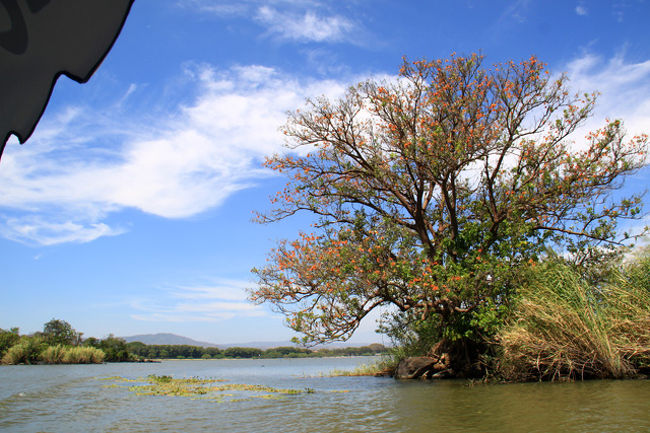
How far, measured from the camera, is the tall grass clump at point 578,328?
1159 centimetres

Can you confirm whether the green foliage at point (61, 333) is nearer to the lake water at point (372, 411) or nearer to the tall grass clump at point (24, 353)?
the tall grass clump at point (24, 353)

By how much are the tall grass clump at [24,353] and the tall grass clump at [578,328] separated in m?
44.3

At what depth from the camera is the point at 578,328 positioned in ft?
38.9

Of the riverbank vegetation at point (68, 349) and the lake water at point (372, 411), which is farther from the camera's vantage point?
the riverbank vegetation at point (68, 349)

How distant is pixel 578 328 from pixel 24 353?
4724cm

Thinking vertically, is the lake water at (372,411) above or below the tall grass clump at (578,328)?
below

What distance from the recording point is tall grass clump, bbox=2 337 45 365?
4166cm

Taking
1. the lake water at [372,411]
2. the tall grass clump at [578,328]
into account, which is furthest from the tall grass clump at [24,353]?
the tall grass clump at [578,328]

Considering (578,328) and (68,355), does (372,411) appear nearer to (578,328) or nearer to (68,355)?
(578,328)

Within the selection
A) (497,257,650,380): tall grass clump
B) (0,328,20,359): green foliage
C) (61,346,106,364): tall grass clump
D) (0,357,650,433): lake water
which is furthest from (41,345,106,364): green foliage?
(497,257,650,380): tall grass clump

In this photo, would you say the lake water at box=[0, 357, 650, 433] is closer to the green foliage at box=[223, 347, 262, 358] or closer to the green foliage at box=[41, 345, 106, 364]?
the green foliage at box=[41, 345, 106, 364]

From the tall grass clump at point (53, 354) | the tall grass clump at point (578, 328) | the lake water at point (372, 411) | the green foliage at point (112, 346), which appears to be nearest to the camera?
the lake water at point (372, 411)

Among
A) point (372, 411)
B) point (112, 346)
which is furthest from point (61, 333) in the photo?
point (372, 411)

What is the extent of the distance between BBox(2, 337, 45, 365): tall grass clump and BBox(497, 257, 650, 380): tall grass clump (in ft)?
145
